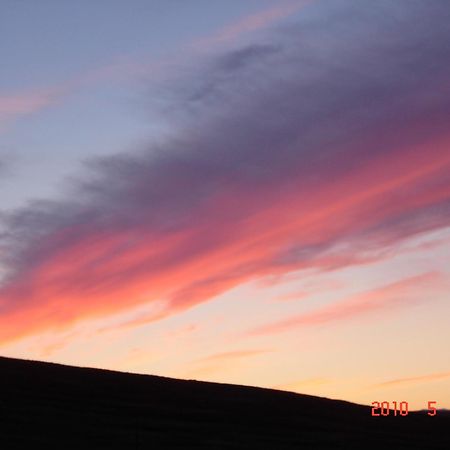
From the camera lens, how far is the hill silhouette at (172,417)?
30.2 meters

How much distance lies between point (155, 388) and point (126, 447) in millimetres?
15450

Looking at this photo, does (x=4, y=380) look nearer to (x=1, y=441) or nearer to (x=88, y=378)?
(x=88, y=378)

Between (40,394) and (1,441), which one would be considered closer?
(1,441)

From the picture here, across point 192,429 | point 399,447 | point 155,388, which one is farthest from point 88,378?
point 399,447

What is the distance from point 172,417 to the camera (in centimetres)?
3619

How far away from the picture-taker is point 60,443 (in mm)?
27719

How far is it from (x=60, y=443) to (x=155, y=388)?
1628 centimetres

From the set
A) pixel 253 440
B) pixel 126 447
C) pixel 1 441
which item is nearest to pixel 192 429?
pixel 253 440

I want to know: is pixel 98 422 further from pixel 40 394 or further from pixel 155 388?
pixel 155 388

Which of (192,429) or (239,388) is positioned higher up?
(239,388)

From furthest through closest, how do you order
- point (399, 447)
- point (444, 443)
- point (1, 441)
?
point (444, 443) < point (399, 447) < point (1, 441)

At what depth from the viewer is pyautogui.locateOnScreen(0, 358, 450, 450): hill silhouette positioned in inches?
1188

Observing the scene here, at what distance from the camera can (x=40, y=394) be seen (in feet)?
121

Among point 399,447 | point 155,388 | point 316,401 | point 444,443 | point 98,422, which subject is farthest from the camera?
point 316,401
